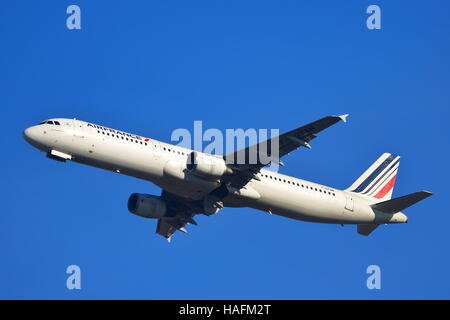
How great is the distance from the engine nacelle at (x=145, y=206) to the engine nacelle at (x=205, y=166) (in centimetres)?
843

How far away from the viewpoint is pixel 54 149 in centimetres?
5597

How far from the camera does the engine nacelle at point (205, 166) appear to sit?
57.1 metres

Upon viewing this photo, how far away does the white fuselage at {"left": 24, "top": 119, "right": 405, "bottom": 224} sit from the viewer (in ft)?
184

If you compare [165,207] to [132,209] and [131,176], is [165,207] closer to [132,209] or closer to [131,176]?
[132,209]

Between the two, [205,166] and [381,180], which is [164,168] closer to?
[205,166]

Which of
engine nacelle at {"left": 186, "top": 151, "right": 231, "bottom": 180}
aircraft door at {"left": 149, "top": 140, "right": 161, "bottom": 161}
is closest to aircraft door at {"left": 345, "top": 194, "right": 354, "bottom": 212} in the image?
engine nacelle at {"left": 186, "top": 151, "right": 231, "bottom": 180}

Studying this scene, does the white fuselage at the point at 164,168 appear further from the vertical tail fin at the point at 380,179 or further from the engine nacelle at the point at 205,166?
the vertical tail fin at the point at 380,179

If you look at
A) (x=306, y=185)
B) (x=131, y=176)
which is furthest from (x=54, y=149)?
(x=306, y=185)

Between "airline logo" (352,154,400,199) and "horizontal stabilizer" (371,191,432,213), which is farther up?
"airline logo" (352,154,400,199)

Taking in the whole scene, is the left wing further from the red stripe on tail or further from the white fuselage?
the red stripe on tail

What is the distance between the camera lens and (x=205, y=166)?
57.2 metres

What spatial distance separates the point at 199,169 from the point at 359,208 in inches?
590

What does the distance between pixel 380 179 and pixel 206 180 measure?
1868 centimetres

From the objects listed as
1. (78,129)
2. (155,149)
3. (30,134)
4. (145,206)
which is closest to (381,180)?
(145,206)
